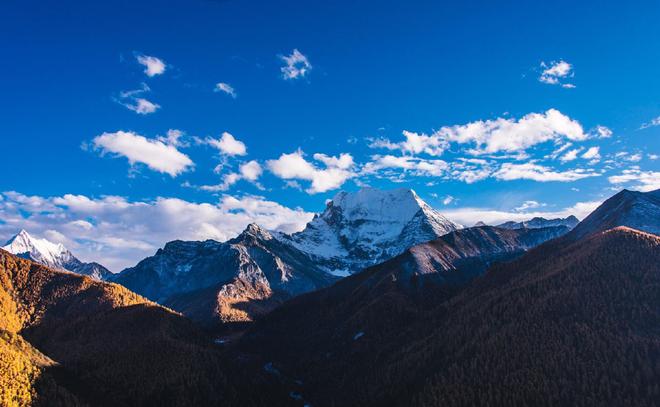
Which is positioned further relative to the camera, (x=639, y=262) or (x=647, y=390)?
(x=639, y=262)

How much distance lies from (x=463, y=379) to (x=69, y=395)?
129678mm

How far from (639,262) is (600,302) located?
27.6 m

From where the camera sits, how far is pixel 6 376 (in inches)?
5655

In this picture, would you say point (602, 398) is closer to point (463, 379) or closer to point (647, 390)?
point (647, 390)

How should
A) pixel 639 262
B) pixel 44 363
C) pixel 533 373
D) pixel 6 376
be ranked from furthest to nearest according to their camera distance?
pixel 639 262, pixel 44 363, pixel 533 373, pixel 6 376

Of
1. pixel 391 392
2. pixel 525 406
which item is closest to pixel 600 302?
pixel 525 406

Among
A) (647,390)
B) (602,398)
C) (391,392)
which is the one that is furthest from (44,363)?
(647,390)

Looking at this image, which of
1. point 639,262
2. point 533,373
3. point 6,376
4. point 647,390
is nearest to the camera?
point 647,390

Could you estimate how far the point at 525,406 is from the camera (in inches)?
5723

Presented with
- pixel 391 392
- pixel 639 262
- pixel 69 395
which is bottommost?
pixel 391 392

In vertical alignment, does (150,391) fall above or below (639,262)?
below

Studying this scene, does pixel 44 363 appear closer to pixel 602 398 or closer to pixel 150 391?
pixel 150 391

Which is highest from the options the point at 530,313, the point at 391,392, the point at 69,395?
the point at 530,313

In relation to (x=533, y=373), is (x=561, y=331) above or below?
above
